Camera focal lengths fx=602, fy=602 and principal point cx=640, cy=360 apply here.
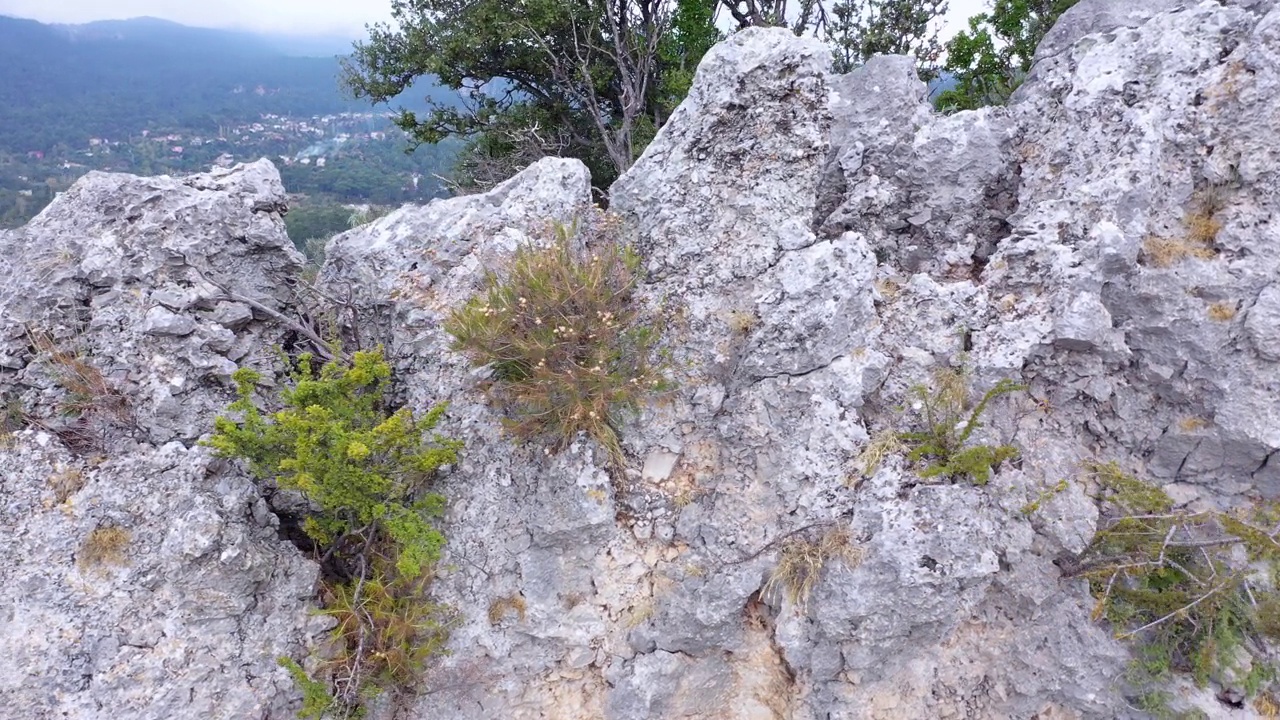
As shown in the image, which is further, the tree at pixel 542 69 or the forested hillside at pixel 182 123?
the forested hillside at pixel 182 123

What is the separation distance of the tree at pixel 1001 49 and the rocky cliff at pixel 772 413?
4781mm

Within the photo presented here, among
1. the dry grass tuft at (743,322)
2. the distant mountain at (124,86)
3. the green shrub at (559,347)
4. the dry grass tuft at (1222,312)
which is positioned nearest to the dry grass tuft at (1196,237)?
the dry grass tuft at (1222,312)

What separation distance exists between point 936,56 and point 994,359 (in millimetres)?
9624

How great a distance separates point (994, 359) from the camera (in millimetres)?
4297

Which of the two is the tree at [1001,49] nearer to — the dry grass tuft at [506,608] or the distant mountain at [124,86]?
the dry grass tuft at [506,608]

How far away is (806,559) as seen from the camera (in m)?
4.18

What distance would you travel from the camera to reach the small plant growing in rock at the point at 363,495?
4.09 metres

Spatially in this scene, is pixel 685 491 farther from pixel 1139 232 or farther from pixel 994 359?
pixel 1139 232

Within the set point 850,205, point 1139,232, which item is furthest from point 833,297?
point 1139,232

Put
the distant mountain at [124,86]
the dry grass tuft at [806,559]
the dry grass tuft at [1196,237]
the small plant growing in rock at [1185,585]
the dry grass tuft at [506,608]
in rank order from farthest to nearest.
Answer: the distant mountain at [124,86] < the dry grass tuft at [506,608] < the dry grass tuft at [1196,237] < the dry grass tuft at [806,559] < the small plant growing in rock at [1185,585]

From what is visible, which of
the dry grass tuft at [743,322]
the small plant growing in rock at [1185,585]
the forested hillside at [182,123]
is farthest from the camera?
the forested hillside at [182,123]

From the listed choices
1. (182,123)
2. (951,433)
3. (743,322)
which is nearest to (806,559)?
(951,433)

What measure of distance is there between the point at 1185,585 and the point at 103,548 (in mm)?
7297

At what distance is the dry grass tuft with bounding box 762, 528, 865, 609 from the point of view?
4105mm
